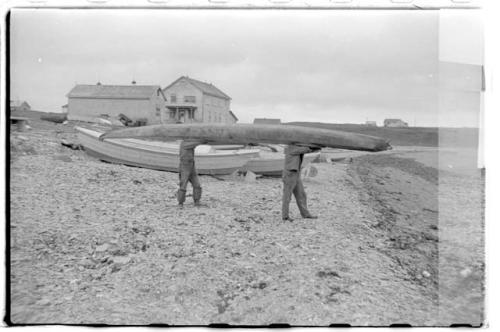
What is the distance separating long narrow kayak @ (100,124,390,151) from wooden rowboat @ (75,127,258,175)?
4085mm

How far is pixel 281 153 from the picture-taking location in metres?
10.8

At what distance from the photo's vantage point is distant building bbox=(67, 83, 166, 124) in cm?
1246

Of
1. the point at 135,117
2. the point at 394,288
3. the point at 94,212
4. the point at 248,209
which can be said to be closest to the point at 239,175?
the point at 248,209

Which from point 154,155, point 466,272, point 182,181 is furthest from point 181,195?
point 466,272

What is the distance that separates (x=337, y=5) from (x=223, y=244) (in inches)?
114

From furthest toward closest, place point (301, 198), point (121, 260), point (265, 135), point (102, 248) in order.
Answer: point (301, 198) → point (265, 135) → point (102, 248) → point (121, 260)

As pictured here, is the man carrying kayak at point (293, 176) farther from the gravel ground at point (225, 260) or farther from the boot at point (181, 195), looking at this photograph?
the boot at point (181, 195)

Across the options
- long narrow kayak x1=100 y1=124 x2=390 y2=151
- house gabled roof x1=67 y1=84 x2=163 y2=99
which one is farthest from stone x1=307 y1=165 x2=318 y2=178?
house gabled roof x1=67 y1=84 x2=163 y2=99

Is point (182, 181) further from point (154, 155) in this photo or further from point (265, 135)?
point (154, 155)

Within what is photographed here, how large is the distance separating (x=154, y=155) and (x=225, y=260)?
5.78 meters

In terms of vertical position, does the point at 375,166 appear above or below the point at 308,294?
above

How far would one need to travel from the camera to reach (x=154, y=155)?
9.24 metres

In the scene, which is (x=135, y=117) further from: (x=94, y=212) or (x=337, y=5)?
(x=337, y=5)

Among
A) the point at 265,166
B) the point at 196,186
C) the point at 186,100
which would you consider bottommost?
the point at 196,186
